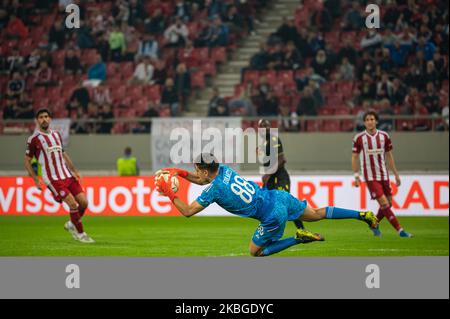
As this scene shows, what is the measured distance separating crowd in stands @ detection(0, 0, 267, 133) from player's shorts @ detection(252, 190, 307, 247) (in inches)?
542

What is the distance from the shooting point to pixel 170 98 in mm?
25438

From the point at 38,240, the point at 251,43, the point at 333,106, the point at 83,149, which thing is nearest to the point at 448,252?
the point at 38,240

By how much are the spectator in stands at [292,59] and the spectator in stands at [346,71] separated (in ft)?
4.45

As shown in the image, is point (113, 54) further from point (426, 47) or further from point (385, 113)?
point (426, 47)

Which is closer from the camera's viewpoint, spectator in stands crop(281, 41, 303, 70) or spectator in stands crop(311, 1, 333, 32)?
spectator in stands crop(281, 41, 303, 70)

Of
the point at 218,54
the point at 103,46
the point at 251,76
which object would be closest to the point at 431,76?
the point at 251,76

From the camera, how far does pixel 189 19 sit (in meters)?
27.9

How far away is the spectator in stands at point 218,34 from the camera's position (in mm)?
27062

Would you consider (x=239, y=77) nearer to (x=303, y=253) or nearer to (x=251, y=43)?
(x=251, y=43)

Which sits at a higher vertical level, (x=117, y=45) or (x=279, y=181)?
(x=117, y=45)

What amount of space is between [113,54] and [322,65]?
22.3 feet

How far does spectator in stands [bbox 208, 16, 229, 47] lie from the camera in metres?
27.1

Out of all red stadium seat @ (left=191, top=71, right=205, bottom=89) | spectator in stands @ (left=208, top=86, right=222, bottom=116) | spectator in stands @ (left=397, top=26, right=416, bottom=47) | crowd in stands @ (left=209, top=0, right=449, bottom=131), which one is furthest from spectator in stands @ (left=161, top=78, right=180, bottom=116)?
spectator in stands @ (left=397, top=26, right=416, bottom=47)

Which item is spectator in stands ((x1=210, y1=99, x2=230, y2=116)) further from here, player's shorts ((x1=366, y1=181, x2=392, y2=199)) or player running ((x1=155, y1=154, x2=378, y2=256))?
player running ((x1=155, y1=154, x2=378, y2=256))
